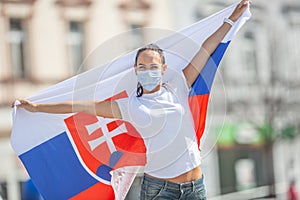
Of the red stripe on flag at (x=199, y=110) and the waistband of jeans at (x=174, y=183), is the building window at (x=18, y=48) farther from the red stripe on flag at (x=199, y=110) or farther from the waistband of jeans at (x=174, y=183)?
the waistband of jeans at (x=174, y=183)

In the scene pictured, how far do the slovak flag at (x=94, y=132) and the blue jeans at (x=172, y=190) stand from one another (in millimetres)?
252

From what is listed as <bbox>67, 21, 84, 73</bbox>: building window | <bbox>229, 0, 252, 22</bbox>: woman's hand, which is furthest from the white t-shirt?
<bbox>67, 21, 84, 73</bbox>: building window

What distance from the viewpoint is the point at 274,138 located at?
2294cm

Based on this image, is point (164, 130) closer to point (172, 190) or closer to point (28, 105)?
point (172, 190)

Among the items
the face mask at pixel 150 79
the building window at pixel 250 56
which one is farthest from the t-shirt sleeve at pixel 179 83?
the building window at pixel 250 56

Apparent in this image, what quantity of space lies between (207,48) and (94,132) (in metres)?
0.89

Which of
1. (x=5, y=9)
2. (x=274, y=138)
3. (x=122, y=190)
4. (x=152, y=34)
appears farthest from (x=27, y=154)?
(x=274, y=138)

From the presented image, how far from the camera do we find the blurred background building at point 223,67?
714 inches

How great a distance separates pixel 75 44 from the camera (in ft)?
64.3

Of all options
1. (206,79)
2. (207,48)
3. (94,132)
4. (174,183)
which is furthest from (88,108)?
(207,48)

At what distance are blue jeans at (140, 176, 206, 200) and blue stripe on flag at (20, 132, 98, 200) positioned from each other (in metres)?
0.77

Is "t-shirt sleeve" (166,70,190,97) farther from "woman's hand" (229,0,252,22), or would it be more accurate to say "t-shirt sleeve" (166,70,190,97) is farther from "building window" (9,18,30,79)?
"building window" (9,18,30,79)

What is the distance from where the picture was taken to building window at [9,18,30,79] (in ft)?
59.7

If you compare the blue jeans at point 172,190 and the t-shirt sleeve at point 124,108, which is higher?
the t-shirt sleeve at point 124,108
